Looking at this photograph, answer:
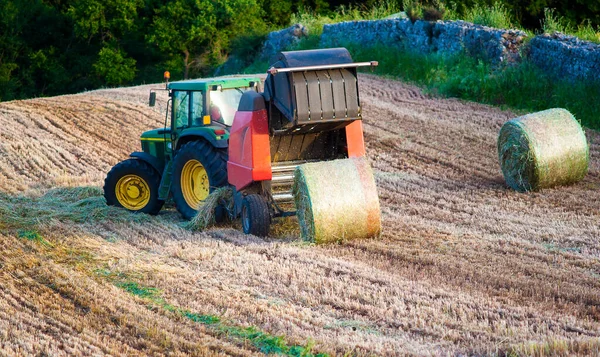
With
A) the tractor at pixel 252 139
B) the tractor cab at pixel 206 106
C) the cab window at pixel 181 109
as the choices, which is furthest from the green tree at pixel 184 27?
the tractor cab at pixel 206 106

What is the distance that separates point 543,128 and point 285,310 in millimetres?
6130

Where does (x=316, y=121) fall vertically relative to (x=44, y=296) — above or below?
above

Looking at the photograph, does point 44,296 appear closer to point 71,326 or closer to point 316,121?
point 71,326

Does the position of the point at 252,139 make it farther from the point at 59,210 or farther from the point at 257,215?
the point at 59,210

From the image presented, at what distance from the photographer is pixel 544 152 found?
11.9 meters

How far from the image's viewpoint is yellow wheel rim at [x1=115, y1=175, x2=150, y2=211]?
11.7m

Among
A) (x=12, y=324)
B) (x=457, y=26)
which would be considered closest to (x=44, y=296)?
(x=12, y=324)

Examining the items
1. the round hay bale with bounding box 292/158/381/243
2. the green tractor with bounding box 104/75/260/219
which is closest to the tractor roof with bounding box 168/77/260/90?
the green tractor with bounding box 104/75/260/219

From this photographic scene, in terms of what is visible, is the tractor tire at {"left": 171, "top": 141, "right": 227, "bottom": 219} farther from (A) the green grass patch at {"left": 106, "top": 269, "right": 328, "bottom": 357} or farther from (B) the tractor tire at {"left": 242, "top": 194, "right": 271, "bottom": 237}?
(A) the green grass patch at {"left": 106, "top": 269, "right": 328, "bottom": 357}

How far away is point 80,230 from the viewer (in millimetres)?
10352

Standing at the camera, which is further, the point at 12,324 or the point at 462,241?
the point at 462,241

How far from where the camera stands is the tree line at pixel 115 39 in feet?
126

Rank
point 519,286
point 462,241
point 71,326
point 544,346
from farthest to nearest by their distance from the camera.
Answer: point 462,241, point 519,286, point 71,326, point 544,346

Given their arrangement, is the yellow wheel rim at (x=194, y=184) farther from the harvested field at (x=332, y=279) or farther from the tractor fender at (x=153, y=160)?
the tractor fender at (x=153, y=160)
